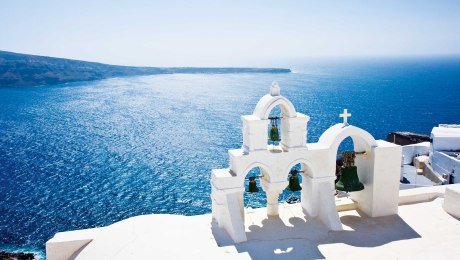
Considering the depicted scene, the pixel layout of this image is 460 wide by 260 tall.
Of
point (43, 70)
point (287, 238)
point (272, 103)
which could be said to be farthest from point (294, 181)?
point (43, 70)

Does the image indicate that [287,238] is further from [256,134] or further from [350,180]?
[256,134]

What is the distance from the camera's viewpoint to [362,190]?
16297 mm

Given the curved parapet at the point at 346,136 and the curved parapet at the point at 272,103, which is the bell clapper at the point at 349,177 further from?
the curved parapet at the point at 272,103

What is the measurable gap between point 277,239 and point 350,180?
13.0 ft

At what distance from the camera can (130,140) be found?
66.9 m

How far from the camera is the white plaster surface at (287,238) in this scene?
41.1 ft

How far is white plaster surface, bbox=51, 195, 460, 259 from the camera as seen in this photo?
41.1ft

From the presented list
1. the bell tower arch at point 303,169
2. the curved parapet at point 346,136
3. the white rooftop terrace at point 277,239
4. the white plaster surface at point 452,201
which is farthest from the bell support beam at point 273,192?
the white plaster surface at point 452,201

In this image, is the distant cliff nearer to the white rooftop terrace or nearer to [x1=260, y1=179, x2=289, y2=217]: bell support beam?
the white rooftop terrace

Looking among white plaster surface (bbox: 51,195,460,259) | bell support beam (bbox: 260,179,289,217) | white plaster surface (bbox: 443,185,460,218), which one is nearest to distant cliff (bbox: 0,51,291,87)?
white plaster surface (bbox: 51,195,460,259)

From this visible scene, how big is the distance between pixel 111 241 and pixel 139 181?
35411 millimetres

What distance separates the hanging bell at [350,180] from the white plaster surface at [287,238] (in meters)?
1.32

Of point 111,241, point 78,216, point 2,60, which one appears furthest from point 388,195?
point 2,60

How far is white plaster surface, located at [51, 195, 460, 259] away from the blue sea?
24692mm
